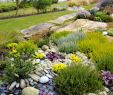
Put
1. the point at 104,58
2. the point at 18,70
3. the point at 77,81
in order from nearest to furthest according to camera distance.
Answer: the point at 77,81 < the point at 18,70 < the point at 104,58

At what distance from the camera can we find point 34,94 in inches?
257

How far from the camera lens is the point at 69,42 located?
30.5ft

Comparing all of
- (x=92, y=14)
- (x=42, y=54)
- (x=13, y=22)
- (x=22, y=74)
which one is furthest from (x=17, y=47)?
(x=13, y=22)

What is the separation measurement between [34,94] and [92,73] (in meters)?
1.24

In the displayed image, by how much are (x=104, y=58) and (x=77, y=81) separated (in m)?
1.48

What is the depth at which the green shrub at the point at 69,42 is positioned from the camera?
892cm

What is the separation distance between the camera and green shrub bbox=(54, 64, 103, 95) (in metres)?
6.69

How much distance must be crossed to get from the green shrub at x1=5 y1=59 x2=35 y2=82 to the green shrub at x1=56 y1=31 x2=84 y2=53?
201 cm

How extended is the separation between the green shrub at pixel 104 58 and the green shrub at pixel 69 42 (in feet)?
2.14

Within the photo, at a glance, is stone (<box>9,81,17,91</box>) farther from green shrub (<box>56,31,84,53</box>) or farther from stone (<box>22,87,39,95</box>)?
green shrub (<box>56,31,84,53</box>)

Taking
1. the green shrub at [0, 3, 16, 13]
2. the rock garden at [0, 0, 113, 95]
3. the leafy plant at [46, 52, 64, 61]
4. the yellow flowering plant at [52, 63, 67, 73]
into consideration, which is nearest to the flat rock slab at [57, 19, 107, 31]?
the rock garden at [0, 0, 113, 95]

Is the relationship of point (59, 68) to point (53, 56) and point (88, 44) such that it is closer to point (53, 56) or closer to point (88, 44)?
point (53, 56)

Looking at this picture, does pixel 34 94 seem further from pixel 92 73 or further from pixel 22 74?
pixel 92 73

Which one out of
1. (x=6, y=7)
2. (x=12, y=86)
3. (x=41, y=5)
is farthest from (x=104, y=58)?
(x=6, y=7)
